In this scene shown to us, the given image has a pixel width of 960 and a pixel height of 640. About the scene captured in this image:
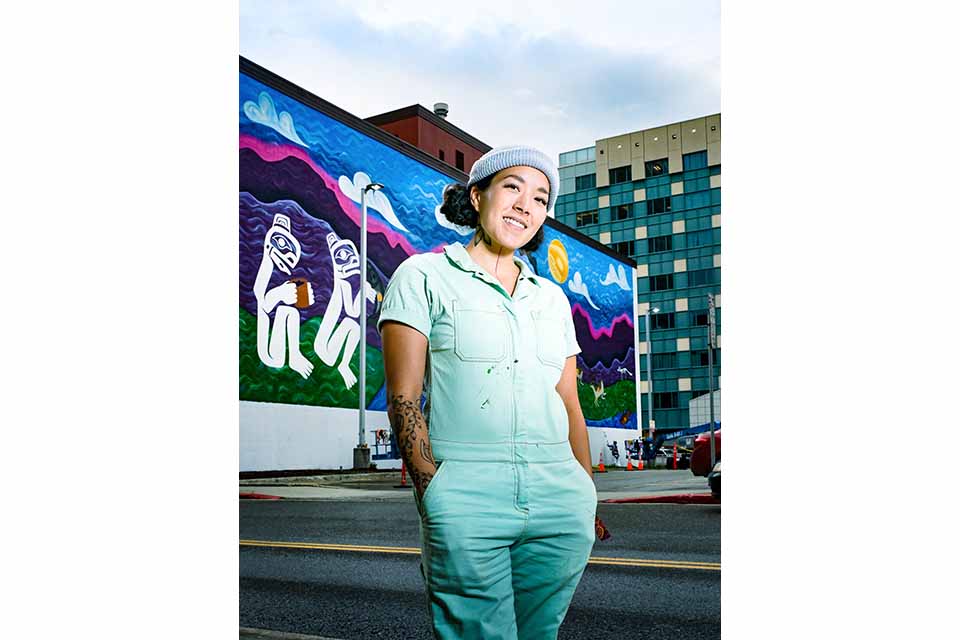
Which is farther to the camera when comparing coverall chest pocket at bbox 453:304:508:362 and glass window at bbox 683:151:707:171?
glass window at bbox 683:151:707:171

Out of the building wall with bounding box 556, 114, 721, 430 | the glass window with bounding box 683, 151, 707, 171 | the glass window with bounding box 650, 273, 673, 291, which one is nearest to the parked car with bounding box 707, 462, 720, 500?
the building wall with bounding box 556, 114, 721, 430

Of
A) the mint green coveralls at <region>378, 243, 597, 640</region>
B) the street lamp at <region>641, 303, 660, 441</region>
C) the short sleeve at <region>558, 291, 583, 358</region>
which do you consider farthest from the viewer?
the street lamp at <region>641, 303, 660, 441</region>

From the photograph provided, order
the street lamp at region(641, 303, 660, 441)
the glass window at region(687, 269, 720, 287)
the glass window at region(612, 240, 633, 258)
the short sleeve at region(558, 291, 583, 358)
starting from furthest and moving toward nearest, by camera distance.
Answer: the glass window at region(612, 240, 633, 258) → the street lamp at region(641, 303, 660, 441) → the glass window at region(687, 269, 720, 287) → the short sleeve at region(558, 291, 583, 358)

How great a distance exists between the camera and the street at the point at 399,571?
2703 millimetres

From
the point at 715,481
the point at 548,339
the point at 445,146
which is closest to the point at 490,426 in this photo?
the point at 548,339

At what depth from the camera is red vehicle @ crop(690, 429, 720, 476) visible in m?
2.85

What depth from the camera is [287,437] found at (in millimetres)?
3029

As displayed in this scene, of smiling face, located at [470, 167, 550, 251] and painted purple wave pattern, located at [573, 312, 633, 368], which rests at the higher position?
smiling face, located at [470, 167, 550, 251]

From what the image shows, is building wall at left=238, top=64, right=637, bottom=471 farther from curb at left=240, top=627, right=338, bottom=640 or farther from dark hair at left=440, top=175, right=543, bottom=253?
curb at left=240, top=627, right=338, bottom=640

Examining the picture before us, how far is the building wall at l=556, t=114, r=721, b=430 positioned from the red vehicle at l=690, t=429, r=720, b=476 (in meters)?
0.12
